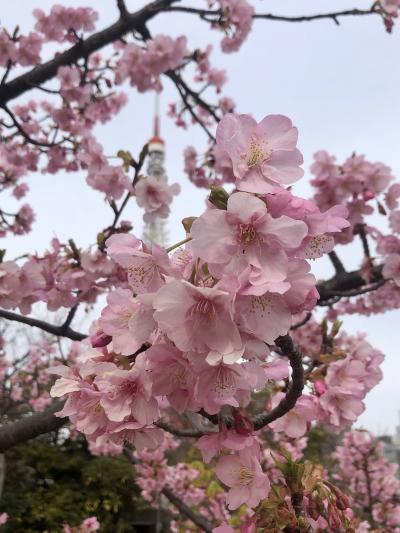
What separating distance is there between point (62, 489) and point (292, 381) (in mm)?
8807

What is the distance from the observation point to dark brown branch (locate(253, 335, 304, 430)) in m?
0.90

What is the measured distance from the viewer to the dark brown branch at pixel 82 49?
2938 millimetres

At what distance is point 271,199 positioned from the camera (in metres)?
0.76

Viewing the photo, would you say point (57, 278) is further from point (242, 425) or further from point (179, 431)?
point (242, 425)

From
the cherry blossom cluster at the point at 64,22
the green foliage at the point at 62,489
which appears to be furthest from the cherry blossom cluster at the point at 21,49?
the green foliage at the point at 62,489

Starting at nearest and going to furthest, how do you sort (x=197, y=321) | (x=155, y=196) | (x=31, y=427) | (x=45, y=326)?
(x=197, y=321) < (x=31, y=427) < (x=45, y=326) < (x=155, y=196)

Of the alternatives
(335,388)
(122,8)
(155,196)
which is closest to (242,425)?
(335,388)

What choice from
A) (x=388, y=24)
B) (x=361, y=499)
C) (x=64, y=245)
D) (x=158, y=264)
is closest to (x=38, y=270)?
(x=64, y=245)

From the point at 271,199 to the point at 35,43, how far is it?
3.45 m

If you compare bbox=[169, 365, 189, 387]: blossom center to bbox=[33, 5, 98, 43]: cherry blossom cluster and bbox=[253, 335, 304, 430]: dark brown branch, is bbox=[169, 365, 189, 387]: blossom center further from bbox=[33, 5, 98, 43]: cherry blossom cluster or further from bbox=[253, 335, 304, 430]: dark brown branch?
bbox=[33, 5, 98, 43]: cherry blossom cluster

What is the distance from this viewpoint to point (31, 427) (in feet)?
5.82

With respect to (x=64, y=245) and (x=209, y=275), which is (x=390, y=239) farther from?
(x=209, y=275)

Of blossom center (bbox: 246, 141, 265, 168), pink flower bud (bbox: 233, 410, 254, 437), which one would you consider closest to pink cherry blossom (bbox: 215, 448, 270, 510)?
pink flower bud (bbox: 233, 410, 254, 437)

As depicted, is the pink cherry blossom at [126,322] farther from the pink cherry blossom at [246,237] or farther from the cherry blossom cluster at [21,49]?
the cherry blossom cluster at [21,49]
